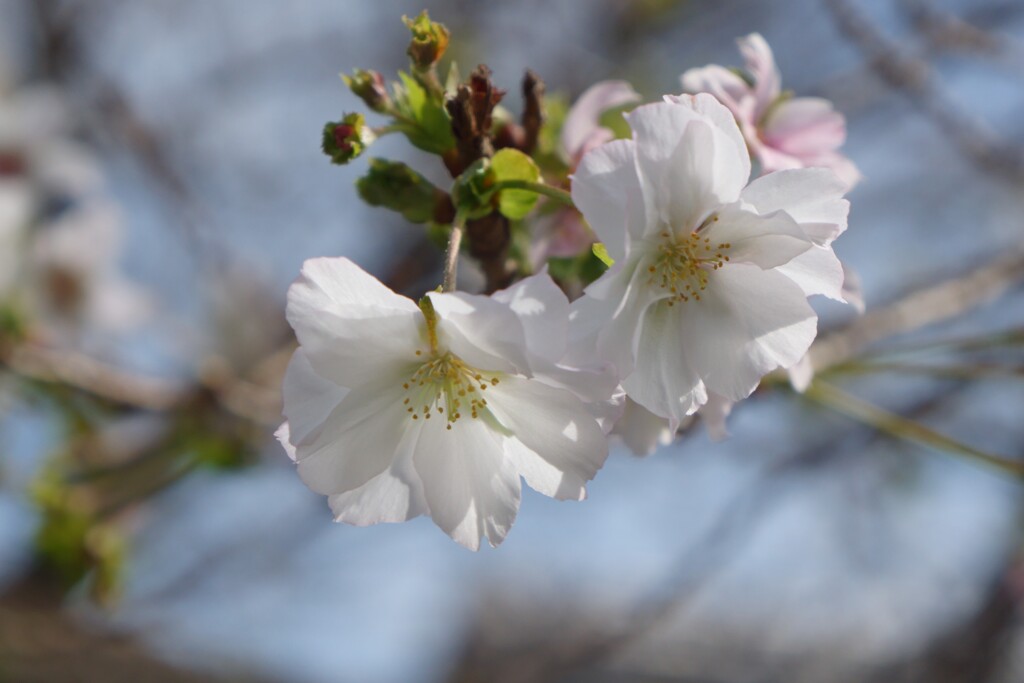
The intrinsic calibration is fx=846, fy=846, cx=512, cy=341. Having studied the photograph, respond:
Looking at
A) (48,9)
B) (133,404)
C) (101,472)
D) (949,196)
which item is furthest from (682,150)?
(949,196)

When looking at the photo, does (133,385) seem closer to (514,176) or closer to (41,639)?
(41,639)

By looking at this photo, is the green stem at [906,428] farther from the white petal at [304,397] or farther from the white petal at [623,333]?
the white petal at [304,397]

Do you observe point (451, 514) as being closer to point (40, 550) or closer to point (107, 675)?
point (40, 550)

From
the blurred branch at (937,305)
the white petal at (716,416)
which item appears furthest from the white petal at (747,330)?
the blurred branch at (937,305)

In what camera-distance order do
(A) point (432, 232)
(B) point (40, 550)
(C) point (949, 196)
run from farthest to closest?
1. (C) point (949, 196)
2. (B) point (40, 550)
3. (A) point (432, 232)

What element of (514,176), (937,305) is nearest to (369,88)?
(514,176)

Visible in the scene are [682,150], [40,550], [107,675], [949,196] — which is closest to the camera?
[682,150]

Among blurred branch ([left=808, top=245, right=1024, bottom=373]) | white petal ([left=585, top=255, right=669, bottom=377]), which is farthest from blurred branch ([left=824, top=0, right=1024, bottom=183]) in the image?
white petal ([left=585, top=255, right=669, bottom=377])
